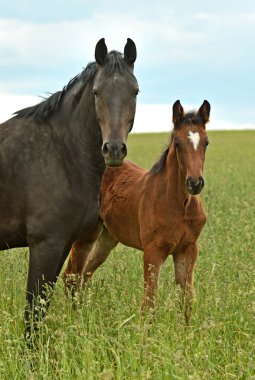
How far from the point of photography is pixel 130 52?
5.02m

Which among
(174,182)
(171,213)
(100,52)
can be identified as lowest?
(171,213)

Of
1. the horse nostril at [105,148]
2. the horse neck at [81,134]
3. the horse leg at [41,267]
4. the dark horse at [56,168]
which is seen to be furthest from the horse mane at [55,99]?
the horse leg at [41,267]

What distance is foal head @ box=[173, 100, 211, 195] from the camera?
5480 millimetres

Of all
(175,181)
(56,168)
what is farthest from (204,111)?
(56,168)

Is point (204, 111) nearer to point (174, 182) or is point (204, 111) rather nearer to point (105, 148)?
point (174, 182)

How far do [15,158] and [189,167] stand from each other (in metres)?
1.59

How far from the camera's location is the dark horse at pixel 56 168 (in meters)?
5.01

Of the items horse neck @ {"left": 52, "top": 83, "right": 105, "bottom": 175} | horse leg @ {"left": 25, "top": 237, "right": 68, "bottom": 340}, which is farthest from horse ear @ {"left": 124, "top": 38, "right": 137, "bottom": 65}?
horse leg @ {"left": 25, "top": 237, "right": 68, "bottom": 340}

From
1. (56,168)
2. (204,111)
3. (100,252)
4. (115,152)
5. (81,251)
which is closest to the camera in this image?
(115,152)

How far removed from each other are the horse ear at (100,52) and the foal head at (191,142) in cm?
112

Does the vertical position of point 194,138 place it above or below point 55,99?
below

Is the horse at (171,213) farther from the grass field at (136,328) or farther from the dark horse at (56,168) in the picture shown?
the dark horse at (56,168)

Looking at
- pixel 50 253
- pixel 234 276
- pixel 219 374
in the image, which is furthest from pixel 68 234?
pixel 234 276

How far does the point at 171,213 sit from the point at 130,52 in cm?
177
